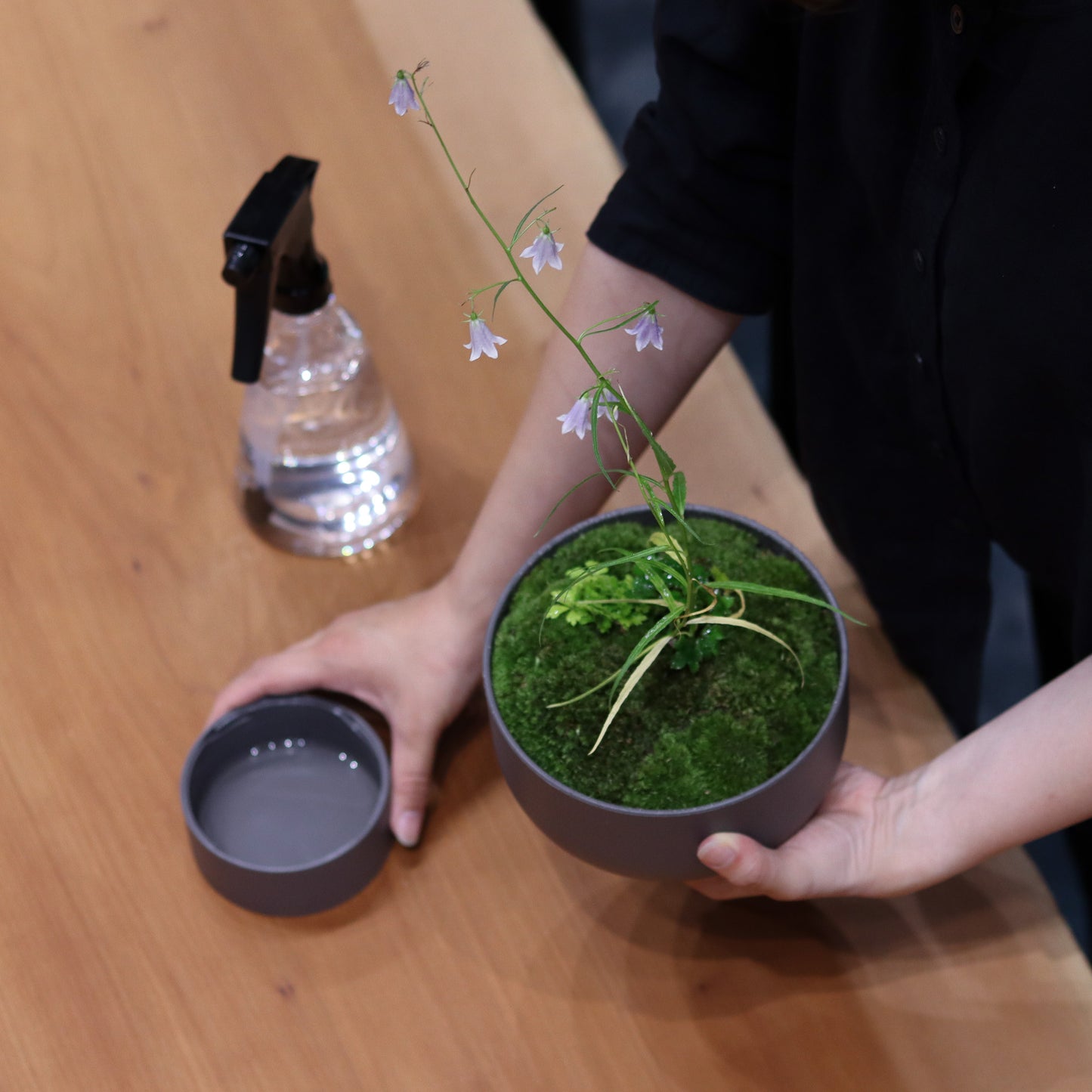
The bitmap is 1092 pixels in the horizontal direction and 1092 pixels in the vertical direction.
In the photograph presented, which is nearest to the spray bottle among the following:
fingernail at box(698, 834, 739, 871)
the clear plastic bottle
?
the clear plastic bottle

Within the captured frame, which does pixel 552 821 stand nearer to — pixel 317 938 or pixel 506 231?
→ pixel 317 938

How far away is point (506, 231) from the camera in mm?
1096

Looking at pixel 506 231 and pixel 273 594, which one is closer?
pixel 273 594

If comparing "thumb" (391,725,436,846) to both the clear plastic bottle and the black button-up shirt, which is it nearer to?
the clear plastic bottle

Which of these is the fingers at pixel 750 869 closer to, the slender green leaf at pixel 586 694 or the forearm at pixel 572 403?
the slender green leaf at pixel 586 694

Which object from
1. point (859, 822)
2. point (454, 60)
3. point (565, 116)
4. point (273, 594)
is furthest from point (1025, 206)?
point (454, 60)

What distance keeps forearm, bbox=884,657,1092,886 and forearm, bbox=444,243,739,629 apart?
0.27 m

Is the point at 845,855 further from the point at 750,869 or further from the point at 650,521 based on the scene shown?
the point at 650,521

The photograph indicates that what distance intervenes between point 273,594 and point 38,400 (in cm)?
27

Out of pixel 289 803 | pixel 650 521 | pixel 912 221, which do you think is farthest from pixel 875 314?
pixel 289 803

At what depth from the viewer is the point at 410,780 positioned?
77cm

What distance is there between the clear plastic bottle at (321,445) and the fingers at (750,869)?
392 millimetres

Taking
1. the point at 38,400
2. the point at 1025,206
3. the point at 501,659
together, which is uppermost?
the point at 1025,206

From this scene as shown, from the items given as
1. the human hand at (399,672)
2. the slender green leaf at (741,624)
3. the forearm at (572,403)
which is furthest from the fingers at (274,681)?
the slender green leaf at (741,624)
